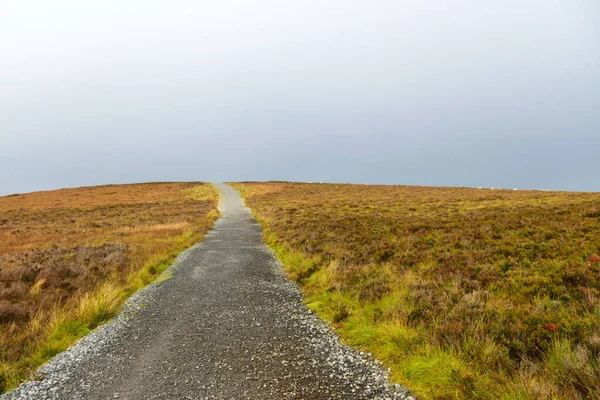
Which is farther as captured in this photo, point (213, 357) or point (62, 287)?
point (62, 287)

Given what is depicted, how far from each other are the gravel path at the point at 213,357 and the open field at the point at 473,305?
0.75 m

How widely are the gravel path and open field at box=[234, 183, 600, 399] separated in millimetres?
753

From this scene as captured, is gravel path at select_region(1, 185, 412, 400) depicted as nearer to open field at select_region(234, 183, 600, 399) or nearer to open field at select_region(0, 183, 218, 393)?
open field at select_region(0, 183, 218, 393)

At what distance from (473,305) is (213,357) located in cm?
568

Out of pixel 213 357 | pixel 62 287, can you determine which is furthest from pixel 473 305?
pixel 62 287

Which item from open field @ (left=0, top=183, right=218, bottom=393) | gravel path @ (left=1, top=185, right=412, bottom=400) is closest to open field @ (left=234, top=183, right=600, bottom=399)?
gravel path @ (left=1, top=185, right=412, bottom=400)

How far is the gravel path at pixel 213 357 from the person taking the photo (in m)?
5.05

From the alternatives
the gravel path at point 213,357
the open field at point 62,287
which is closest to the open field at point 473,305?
the gravel path at point 213,357

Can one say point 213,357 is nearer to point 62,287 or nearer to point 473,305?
point 473,305

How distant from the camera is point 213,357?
6051mm

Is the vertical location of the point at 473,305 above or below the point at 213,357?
above

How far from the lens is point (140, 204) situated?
5225 cm

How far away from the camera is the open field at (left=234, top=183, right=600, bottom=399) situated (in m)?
4.57

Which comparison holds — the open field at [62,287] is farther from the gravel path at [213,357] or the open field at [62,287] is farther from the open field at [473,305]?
the open field at [473,305]
